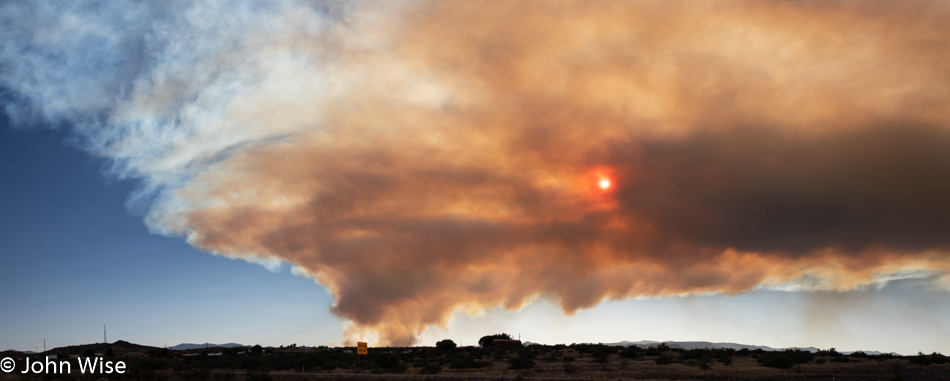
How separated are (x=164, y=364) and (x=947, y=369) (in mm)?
81940

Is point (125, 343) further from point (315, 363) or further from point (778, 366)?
point (778, 366)

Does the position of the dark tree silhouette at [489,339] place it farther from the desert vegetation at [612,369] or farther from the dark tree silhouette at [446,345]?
the desert vegetation at [612,369]

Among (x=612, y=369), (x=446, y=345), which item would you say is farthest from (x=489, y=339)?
(x=612, y=369)

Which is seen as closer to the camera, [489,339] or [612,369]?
[612,369]

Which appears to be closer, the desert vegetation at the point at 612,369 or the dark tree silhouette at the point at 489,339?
the desert vegetation at the point at 612,369

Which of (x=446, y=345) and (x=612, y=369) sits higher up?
(x=612, y=369)

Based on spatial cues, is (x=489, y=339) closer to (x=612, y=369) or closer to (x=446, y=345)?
(x=446, y=345)

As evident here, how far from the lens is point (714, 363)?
71062 millimetres

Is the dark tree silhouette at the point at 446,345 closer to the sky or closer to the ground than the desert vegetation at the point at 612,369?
closer to the ground

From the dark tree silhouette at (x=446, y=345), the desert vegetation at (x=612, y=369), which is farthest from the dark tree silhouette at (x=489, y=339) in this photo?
the desert vegetation at (x=612, y=369)

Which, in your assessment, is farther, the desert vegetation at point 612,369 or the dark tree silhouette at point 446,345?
the dark tree silhouette at point 446,345

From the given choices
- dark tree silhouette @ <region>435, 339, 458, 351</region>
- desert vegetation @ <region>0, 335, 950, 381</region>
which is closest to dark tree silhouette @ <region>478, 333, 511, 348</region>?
dark tree silhouette @ <region>435, 339, 458, 351</region>

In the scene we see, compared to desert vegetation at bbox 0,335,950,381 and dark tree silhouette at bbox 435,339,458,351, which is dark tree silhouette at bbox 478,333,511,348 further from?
desert vegetation at bbox 0,335,950,381

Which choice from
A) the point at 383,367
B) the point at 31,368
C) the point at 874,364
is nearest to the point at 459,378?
the point at 383,367
